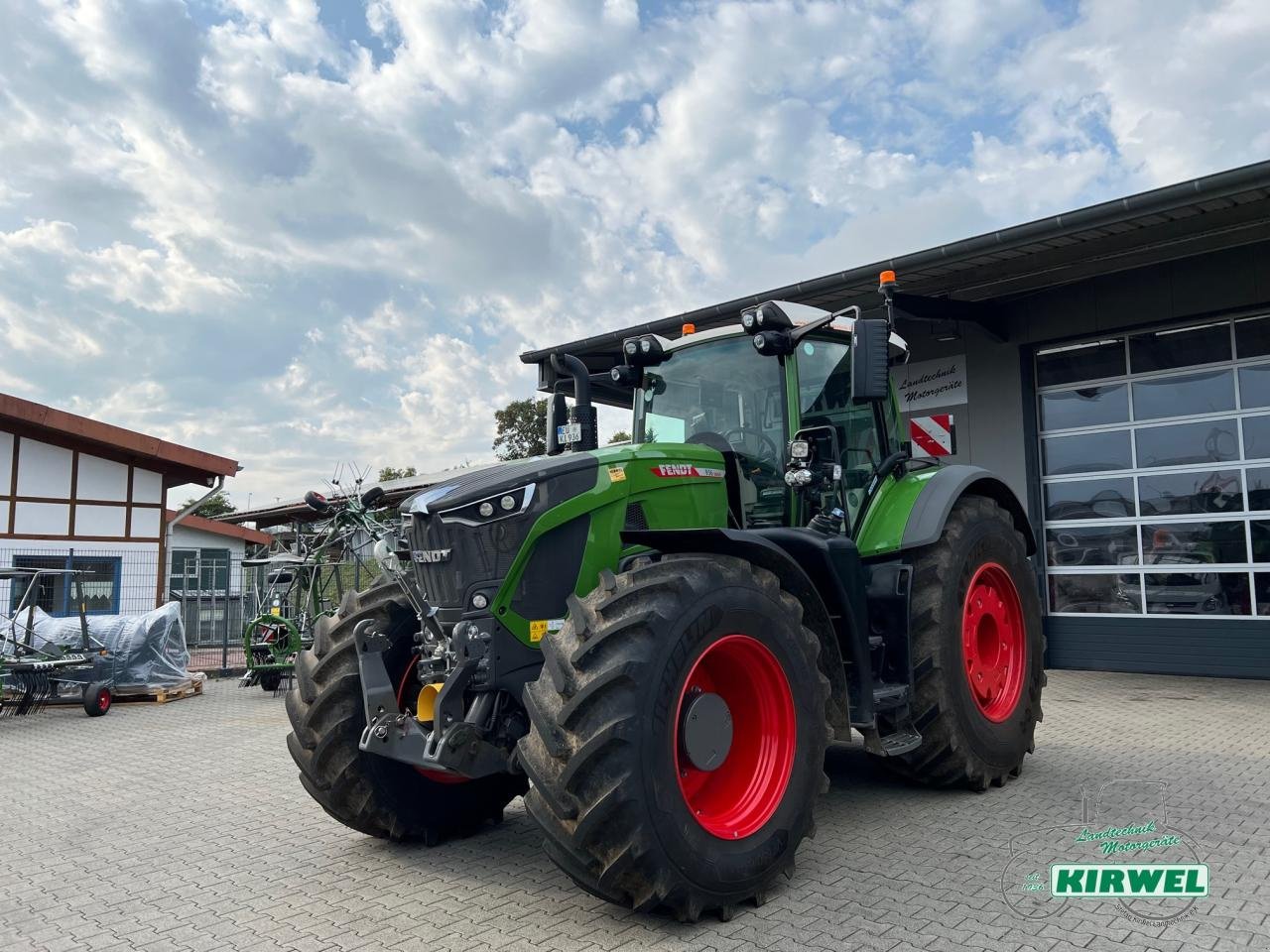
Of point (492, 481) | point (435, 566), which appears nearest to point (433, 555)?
point (435, 566)

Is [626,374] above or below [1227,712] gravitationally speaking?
above

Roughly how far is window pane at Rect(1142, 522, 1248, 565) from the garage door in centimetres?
1

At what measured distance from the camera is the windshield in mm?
4840

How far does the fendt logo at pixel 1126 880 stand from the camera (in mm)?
3645

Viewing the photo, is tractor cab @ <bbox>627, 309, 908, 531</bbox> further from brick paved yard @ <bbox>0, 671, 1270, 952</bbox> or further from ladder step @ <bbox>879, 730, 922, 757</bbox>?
brick paved yard @ <bbox>0, 671, 1270, 952</bbox>

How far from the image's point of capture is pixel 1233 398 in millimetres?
9555

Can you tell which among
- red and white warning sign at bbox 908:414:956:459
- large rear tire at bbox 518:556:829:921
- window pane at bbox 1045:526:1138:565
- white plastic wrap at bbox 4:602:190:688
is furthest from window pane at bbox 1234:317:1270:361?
white plastic wrap at bbox 4:602:190:688

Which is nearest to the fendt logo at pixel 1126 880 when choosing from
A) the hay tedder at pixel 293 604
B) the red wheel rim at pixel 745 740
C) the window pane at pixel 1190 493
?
the red wheel rim at pixel 745 740

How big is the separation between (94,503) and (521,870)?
14.7m

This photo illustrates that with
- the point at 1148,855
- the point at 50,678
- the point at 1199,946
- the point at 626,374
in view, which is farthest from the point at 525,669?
the point at 50,678

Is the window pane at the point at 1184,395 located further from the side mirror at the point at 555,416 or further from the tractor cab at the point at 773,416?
the side mirror at the point at 555,416

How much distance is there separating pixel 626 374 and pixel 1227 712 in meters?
6.14

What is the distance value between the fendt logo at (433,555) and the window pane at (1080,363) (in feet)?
29.7

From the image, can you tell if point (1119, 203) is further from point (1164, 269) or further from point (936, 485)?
point (936, 485)
